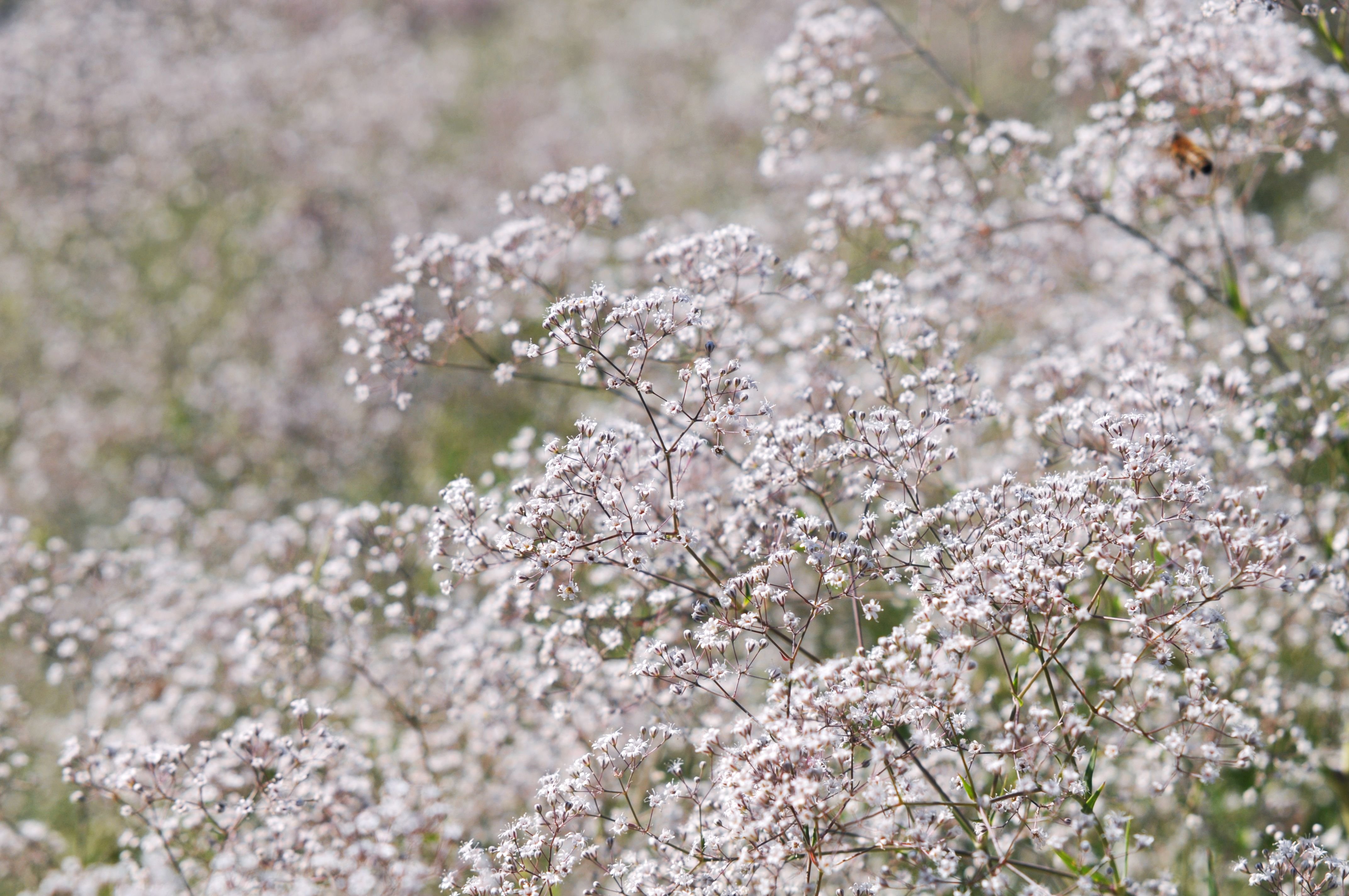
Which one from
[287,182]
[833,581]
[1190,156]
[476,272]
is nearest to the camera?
[833,581]

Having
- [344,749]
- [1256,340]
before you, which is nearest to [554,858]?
[344,749]

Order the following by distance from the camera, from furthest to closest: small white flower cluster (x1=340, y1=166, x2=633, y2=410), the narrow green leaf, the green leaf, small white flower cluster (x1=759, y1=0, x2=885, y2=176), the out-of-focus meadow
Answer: the out-of-focus meadow → small white flower cluster (x1=759, y1=0, x2=885, y2=176) → small white flower cluster (x1=340, y1=166, x2=633, y2=410) → the green leaf → the narrow green leaf

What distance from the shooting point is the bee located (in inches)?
231

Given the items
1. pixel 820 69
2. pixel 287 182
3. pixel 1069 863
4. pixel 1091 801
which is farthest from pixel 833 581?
pixel 287 182

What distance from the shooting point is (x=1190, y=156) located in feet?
19.6

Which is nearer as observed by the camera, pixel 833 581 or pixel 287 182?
pixel 833 581

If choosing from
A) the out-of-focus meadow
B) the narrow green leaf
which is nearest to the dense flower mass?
the narrow green leaf

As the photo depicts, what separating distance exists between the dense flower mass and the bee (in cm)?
3

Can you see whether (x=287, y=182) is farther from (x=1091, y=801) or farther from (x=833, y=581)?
(x=1091, y=801)

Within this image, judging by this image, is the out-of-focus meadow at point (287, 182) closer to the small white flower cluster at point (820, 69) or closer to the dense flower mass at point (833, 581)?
the small white flower cluster at point (820, 69)

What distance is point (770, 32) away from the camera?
19.4 meters

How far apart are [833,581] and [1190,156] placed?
3941mm

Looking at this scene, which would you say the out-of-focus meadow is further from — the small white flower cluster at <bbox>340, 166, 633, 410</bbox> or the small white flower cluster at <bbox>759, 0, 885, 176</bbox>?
the small white flower cluster at <bbox>340, 166, 633, 410</bbox>

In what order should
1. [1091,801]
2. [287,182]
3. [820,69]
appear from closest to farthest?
[1091,801]
[820,69]
[287,182]
